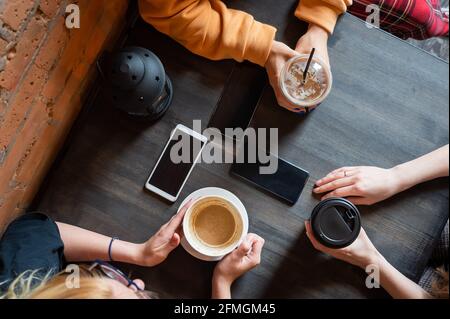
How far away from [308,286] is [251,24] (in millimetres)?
610

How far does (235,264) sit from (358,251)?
0.91ft

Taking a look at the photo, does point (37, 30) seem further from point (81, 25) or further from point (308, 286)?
point (308, 286)

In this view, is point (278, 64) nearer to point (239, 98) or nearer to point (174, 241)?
point (239, 98)

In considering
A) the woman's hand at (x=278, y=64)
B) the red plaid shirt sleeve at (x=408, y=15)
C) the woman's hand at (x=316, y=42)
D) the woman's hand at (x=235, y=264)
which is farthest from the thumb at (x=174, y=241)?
the red plaid shirt sleeve at (x=408, y=15)

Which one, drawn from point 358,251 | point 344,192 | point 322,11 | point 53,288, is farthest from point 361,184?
point 53,288

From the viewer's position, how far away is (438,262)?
1.10 meters

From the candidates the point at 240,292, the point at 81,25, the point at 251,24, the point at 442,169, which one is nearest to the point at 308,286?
the point at 240,292

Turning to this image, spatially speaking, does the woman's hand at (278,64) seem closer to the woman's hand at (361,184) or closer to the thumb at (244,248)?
the woman's hand at (361,184)

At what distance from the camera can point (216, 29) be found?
0.97 m

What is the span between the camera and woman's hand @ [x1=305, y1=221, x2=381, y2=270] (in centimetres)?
96

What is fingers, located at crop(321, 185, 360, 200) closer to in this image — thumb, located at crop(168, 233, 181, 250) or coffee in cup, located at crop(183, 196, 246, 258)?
coffee in cup, located at crop(183, 196, 246, 258)

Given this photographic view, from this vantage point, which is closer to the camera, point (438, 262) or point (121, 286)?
point (121, 286)

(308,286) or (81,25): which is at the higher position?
(81,25)

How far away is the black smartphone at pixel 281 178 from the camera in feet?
3.28
